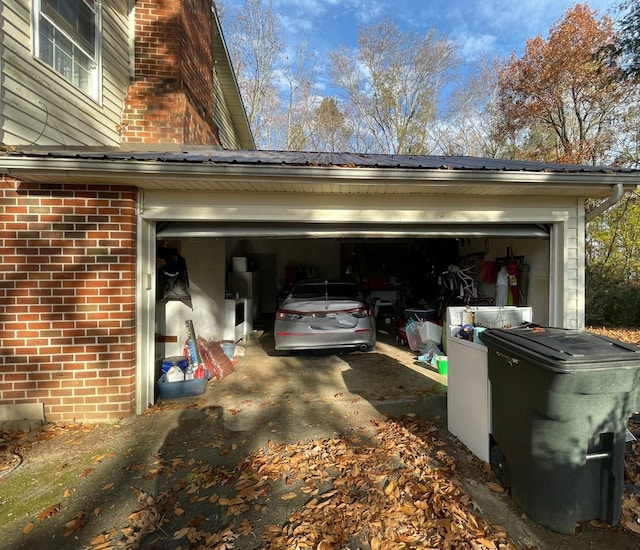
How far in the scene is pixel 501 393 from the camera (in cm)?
252

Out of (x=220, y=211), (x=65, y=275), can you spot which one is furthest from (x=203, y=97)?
(x=65, y=275)

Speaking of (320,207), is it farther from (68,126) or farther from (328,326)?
(68,126)

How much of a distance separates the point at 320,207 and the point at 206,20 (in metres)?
6.85

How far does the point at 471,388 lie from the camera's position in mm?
2955

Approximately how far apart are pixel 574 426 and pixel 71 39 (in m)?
7.05

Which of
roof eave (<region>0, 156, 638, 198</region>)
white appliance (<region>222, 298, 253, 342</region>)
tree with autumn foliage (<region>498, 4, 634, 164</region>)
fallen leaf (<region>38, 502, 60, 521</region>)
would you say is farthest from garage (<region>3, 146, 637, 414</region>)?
tree with autumn foliage (<region>498, 4, 634, 164</region>)

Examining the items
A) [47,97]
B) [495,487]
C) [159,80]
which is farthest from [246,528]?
[159,80]

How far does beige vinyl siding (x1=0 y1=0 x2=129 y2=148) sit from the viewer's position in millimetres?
3586

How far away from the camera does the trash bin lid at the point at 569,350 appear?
2.04 metres

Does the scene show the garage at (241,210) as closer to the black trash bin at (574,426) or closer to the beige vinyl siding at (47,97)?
the beige vinyl siding at (47,97)

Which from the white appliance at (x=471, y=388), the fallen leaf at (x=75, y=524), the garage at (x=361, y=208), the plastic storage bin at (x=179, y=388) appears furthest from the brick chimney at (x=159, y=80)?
the white appliance at (x=471, y=388)

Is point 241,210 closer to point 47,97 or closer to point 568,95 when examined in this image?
point 47,97

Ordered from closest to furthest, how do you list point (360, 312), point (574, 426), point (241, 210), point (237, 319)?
1. point (574, 426)
2. point (241, 210)
3. point (360, 312)
4. point (237, 319)

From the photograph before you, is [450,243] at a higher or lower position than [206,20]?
lower
